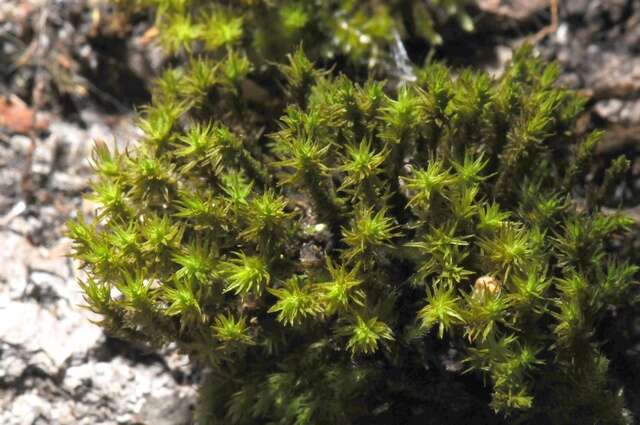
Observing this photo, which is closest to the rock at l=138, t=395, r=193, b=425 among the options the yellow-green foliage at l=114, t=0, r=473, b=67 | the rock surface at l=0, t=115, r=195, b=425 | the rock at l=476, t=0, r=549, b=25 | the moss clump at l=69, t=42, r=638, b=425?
the rock surface at l=0, t=115, r=195, b=425

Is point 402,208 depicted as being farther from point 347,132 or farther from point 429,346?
point 429,346

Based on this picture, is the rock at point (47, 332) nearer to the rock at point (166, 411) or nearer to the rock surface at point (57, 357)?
the rock surface at point (57, 357)

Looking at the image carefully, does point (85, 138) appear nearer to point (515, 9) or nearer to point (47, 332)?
point (47, 332)

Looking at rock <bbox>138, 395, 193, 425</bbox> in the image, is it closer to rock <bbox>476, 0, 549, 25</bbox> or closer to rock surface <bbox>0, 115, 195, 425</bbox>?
rock surface <bbox>0, 115, 195, 425</bbox>

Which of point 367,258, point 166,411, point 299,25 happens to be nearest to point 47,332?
point 166,411

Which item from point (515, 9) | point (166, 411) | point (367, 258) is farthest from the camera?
point (515, 9)
